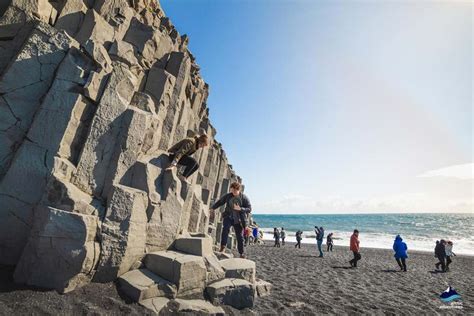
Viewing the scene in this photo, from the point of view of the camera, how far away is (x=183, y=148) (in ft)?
26.9

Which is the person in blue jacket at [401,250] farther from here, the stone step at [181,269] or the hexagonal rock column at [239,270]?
the stone step at [181,269]

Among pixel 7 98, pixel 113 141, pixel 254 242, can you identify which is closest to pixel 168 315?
pixel 113 141

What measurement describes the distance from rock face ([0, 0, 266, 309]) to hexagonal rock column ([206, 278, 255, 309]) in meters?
0.31

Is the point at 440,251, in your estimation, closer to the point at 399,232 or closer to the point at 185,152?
the point at 185,152

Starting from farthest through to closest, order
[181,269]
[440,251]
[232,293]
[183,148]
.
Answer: [440,251] < [183,148] < [232,293] < [181,269]

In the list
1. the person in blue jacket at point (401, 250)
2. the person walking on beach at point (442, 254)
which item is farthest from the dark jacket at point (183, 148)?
the person walking on beach at point (442, 254)

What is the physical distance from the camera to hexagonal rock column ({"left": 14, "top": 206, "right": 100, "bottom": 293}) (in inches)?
202

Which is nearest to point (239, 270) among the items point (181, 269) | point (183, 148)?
point (181, 269)

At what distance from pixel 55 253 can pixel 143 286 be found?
189cm

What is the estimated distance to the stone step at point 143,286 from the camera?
560 centimetres

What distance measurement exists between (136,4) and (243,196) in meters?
→ 9.42

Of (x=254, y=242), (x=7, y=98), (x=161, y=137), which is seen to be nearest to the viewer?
(x=7, y=98)

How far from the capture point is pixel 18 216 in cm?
564

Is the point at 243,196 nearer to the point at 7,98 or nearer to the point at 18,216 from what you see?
the point at 18,216
